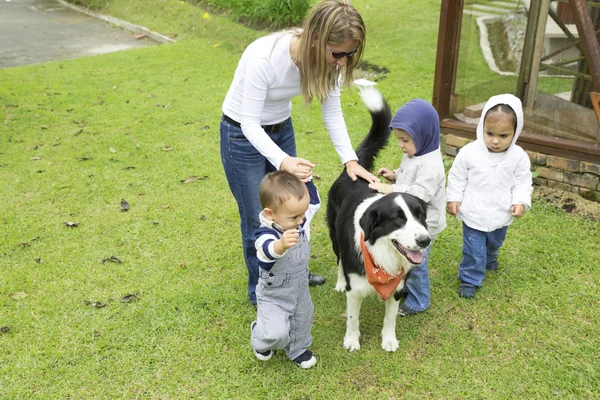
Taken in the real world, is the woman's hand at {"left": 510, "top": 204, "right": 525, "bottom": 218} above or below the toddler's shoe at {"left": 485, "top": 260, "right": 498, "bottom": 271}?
above

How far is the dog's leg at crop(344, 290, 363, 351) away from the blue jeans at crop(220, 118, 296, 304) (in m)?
0.76

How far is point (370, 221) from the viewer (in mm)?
2770

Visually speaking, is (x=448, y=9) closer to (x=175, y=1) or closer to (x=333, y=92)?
(x=333, y=92)

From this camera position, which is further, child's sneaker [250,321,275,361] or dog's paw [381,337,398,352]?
dog's paw [381,337,398,352]

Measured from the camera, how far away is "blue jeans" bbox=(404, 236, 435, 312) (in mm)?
3432

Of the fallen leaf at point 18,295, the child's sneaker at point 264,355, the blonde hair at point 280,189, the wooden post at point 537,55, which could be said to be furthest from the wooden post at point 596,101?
the fallen leaf at point 18,295

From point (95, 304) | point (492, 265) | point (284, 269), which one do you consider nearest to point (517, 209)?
point (492, 265)

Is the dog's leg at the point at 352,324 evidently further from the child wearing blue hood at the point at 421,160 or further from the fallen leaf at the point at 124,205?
the fallen leaf at the point at 124,205

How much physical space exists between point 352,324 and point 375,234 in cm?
73

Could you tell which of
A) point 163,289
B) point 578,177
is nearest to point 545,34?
point 578,177

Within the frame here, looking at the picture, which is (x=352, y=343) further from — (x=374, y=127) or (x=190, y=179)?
(x=190, y=179)

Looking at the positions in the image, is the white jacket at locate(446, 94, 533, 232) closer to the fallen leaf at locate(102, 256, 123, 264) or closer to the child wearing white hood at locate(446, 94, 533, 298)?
the child wearing white hood at locate(446, 94, 533, 298)

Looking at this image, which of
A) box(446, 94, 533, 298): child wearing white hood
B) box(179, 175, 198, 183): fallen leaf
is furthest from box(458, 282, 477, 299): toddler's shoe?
box(179, 175, 198, 183): fallen leaf

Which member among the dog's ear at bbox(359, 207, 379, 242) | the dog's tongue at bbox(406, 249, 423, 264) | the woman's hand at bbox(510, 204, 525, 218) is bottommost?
the woman's hand at bbox(510, 204, 525, 218)
